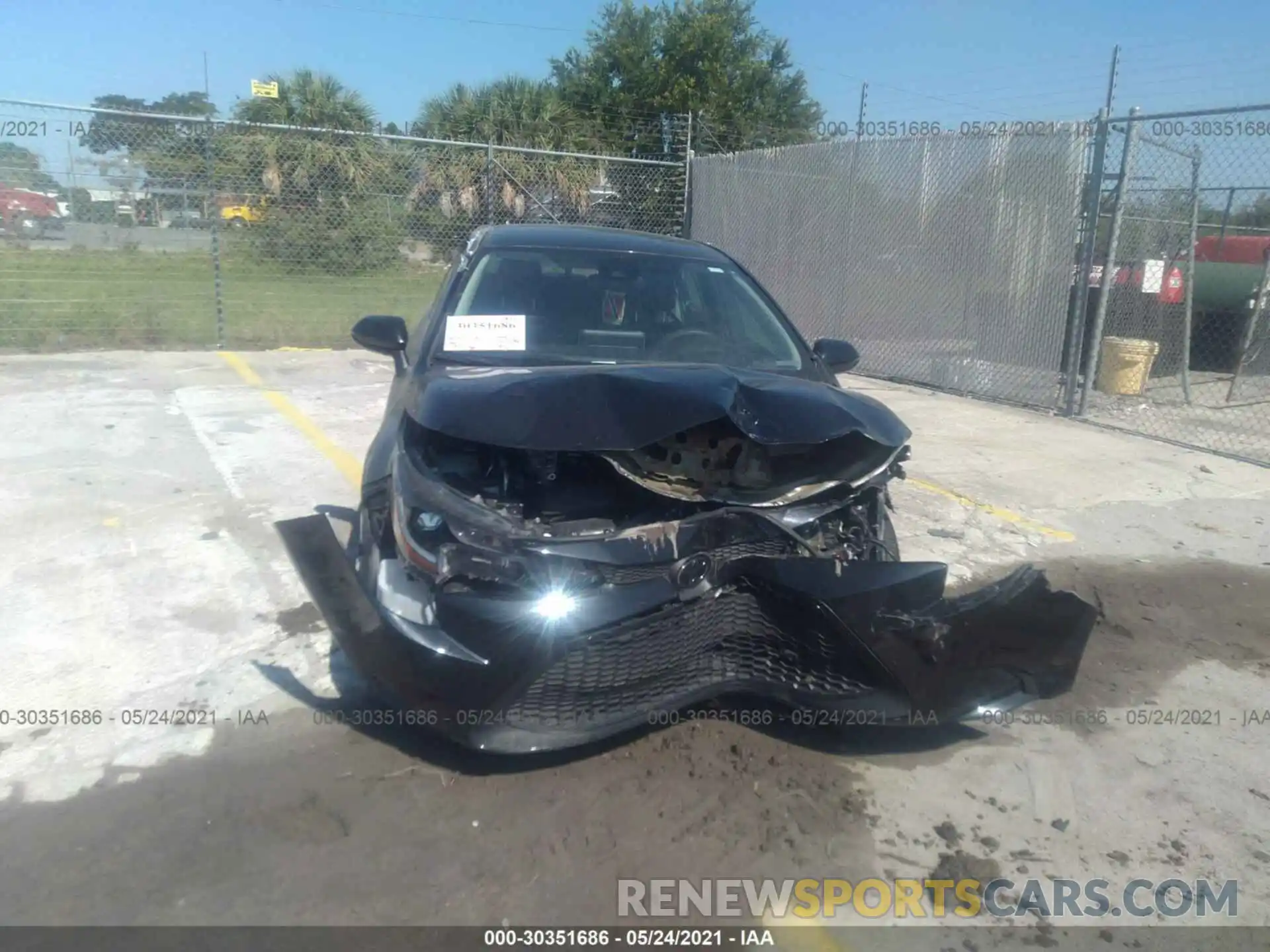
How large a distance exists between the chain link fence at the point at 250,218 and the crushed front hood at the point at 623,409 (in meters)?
8.52

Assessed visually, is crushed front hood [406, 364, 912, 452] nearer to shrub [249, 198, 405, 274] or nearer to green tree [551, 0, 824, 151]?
shrub [249, 198, 405, 274]

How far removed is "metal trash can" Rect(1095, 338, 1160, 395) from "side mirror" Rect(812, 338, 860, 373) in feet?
21.6

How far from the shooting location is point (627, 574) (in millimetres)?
3094

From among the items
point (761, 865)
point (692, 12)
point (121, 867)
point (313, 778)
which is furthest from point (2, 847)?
point (692, 12)

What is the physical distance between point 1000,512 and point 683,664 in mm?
3944

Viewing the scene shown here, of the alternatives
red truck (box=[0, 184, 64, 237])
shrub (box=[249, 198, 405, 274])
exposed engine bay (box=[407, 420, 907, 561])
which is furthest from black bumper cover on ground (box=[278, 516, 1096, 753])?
shrub (box=[249, 198, 405, 274])

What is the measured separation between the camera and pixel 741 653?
3223 mm

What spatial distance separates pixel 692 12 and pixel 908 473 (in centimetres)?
2356

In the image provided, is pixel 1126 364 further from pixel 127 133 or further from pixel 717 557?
pixel 127 133

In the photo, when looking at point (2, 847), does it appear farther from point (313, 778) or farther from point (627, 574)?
point (627, 574)

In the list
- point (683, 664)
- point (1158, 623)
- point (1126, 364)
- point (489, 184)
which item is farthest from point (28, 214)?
point (1126, 364)

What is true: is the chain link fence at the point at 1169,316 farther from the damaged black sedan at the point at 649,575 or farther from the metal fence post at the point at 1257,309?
the damaged black sedan at the point at 649,575

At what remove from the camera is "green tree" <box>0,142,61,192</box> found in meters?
10.3

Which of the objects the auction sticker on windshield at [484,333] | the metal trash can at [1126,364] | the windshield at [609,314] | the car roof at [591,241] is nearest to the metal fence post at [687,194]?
the metal trash can at [1126,364]
